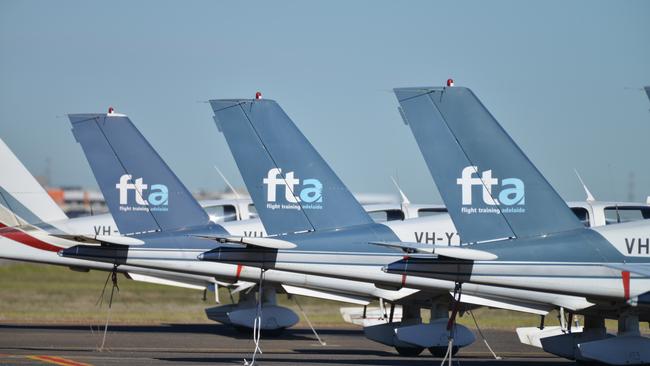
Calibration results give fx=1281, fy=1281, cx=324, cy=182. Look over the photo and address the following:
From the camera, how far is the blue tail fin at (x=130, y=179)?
22.7 meters

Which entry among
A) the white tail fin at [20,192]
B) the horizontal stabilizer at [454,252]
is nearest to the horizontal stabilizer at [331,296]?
the white tail fin at [20,192]

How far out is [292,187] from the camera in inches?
789

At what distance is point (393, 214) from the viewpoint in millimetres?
24016

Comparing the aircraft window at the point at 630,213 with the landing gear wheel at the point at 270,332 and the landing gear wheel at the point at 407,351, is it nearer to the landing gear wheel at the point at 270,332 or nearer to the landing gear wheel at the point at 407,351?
the landing gear wheel at the point at 407,351

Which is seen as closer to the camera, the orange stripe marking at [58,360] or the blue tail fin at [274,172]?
the orange stripe marking at [58,360]

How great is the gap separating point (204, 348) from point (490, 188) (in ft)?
24.5

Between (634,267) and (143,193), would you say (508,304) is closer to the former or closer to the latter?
(634,267)

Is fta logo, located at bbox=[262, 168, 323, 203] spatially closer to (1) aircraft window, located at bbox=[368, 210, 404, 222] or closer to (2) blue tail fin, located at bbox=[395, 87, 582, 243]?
(2) blue tail fin, located at bbox=[395, 87, 582, 243]

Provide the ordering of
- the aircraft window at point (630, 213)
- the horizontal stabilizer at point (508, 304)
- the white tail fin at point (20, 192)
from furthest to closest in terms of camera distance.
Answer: the white tail fin at point (20, 192), the aircraft window at point (630, 213), the horizontal stabilizer at point (508, 304)

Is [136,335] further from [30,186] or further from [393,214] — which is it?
[393,214]

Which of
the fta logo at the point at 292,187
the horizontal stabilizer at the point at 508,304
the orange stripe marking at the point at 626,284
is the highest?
the fta logo at the point at 292,187

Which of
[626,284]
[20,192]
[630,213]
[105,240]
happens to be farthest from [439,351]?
[20,192]

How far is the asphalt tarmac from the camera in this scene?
19.3 metres

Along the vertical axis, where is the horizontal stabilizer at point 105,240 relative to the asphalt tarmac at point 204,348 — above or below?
above
